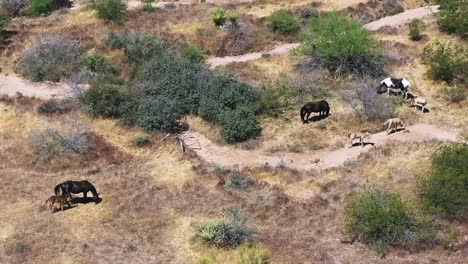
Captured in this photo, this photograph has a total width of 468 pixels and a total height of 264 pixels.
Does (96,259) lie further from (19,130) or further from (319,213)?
(19,130)

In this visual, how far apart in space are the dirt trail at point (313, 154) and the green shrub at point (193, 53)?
9.10 meters

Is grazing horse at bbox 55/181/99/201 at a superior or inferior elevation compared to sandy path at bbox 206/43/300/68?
superior

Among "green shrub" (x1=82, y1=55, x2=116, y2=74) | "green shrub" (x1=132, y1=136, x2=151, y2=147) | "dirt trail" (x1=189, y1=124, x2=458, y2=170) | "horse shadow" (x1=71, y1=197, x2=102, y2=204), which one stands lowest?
"dirt trail" (x1=189, y1=124, x2=458, y2=170)

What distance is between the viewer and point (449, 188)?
22734 mm

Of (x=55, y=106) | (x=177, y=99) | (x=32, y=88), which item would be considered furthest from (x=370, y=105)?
(x=32, y=88)

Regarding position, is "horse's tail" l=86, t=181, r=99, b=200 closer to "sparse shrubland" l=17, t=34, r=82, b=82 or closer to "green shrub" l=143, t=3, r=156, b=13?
"sparse shrubland" l=17, t=34, r=82, b=82

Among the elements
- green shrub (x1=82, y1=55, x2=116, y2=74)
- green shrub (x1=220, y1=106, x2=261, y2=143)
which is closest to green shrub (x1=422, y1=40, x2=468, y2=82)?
green shrub (x1=220, y1=106, x2=261, y2=143)

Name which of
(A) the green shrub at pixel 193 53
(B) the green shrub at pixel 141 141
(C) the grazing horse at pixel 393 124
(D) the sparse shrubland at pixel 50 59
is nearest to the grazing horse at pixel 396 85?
(C) the grazing horse at pixel 393 124

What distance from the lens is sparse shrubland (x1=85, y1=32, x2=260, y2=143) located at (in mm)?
30281

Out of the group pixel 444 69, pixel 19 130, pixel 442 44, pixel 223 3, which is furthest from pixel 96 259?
pixel 223 3

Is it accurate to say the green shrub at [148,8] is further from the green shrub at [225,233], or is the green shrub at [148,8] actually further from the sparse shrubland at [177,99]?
the green shrub at [225,233]

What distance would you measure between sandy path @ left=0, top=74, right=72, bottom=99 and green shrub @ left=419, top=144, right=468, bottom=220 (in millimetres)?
20291

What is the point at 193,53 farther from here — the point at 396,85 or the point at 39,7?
the point at 39,7

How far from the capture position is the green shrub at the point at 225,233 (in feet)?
74.0
